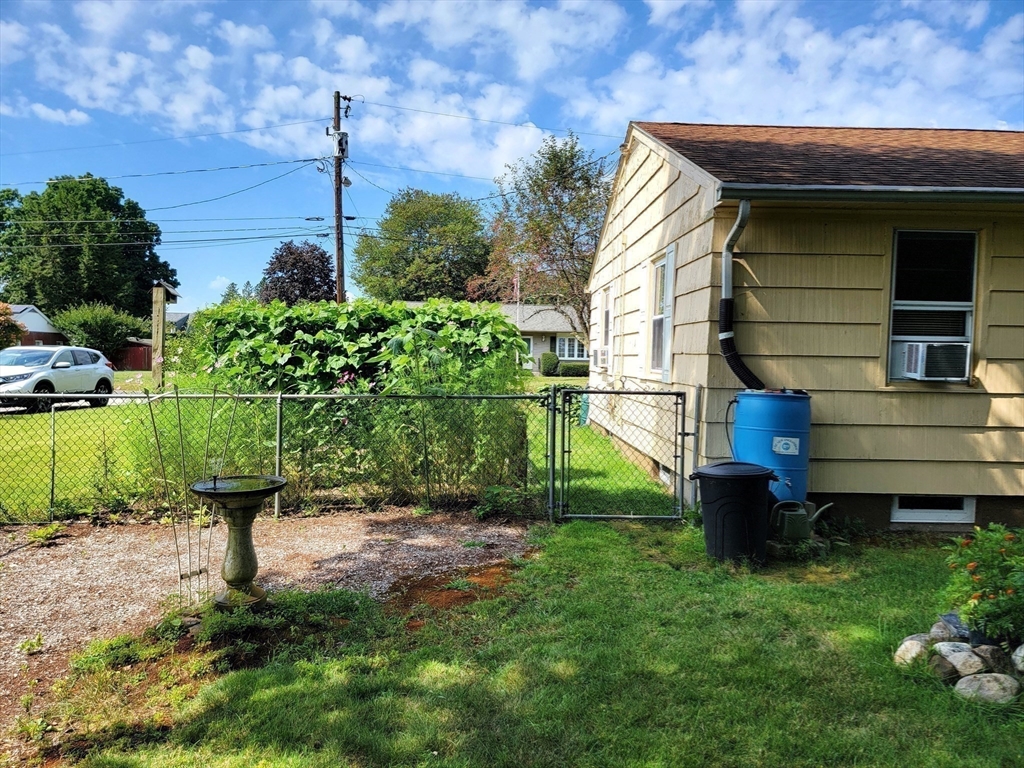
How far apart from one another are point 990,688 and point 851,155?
497 centimetres

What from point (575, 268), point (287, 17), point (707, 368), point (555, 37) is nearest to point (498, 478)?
point (707, 368)

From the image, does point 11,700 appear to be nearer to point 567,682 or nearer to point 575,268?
point 567,682

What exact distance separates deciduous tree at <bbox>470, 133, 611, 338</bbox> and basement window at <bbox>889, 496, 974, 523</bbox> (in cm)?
1667

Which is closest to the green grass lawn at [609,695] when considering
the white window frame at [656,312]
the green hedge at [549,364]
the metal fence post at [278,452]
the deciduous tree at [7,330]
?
the metal fence post at [278,452]

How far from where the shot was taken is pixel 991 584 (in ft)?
8.75

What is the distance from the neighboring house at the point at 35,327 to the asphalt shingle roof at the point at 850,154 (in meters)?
35.9

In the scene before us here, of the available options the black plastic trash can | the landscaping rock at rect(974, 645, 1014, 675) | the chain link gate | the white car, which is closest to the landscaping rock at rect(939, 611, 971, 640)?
the landscaping rock at rect(974, 645, 1014, 675)

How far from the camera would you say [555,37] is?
1154cm

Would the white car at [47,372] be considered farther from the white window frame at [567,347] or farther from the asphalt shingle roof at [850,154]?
the white window frame at [567,347]

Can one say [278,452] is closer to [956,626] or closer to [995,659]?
[956,626]

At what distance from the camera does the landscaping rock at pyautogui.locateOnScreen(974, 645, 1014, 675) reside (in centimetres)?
258

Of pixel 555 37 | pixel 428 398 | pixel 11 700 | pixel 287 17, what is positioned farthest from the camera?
pixel 555 37

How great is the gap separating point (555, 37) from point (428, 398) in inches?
365

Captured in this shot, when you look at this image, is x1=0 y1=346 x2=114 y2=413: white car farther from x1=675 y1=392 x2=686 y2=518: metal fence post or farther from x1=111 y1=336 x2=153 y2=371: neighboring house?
x1=111 y1=336 x2=153 y2=371: neighboring house
